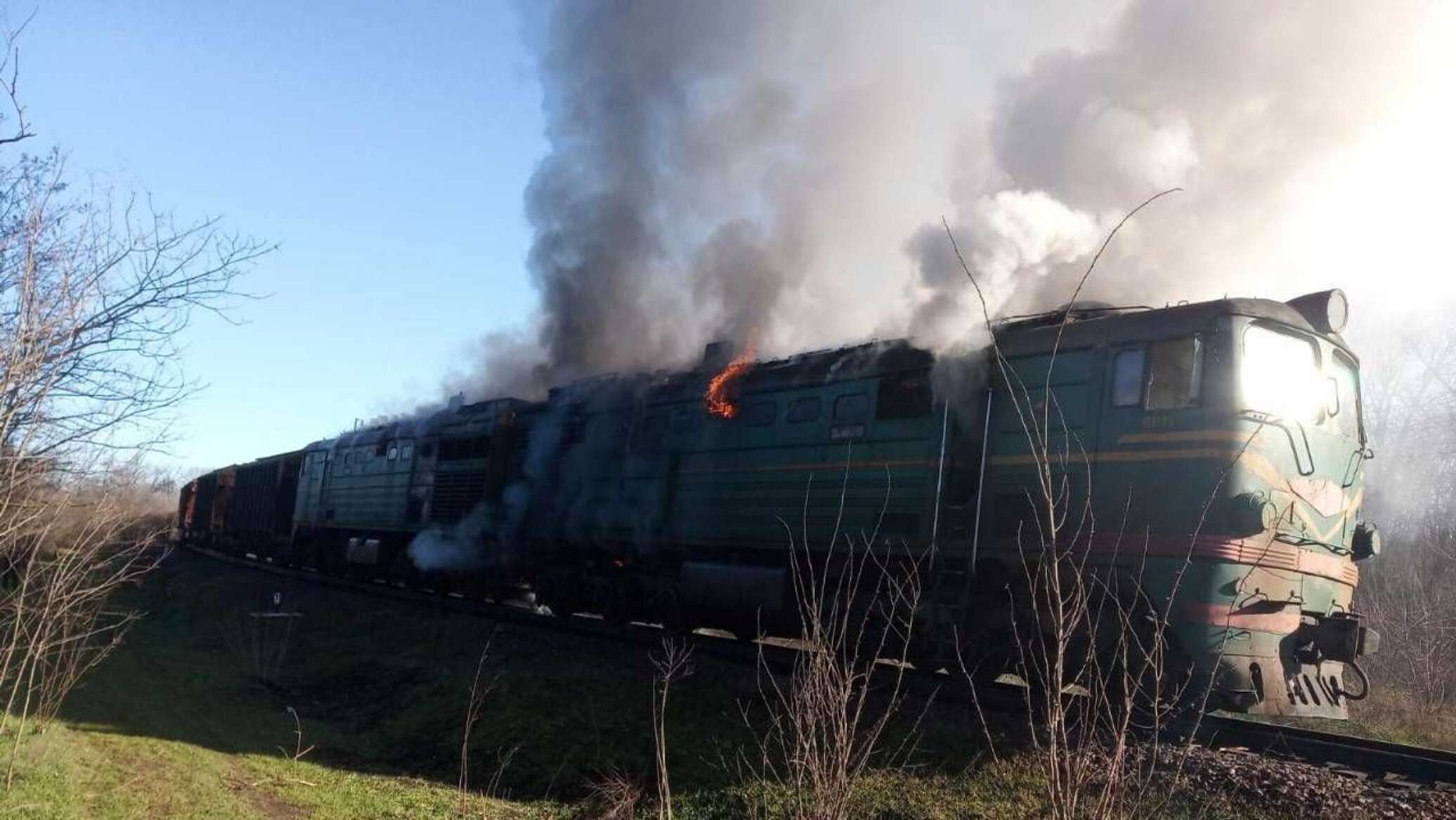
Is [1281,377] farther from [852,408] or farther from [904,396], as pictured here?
[852,408]

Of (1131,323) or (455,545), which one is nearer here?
(1131,323)

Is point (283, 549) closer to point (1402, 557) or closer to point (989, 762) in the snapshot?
point (989, 762)

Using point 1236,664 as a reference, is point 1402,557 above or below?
above

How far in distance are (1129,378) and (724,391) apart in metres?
6.04

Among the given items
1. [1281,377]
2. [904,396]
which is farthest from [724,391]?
[1281,377]

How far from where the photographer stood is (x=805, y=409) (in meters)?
12.8

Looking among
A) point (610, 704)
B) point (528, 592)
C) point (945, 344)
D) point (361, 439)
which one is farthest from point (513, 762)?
point (361, 439)

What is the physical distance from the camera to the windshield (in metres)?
9.03

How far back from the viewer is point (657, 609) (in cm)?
1520

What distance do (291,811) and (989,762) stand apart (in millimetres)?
6591

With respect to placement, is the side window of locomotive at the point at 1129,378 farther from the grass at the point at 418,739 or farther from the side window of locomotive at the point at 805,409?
the side window of locomotive at the point at 805,409

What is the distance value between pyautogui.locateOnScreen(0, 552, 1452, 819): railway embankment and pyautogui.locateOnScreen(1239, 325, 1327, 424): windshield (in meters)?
3.12

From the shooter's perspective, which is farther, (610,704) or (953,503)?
(610,704)

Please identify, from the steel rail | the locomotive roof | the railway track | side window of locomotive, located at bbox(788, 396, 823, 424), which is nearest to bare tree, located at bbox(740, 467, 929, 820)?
the railway track
